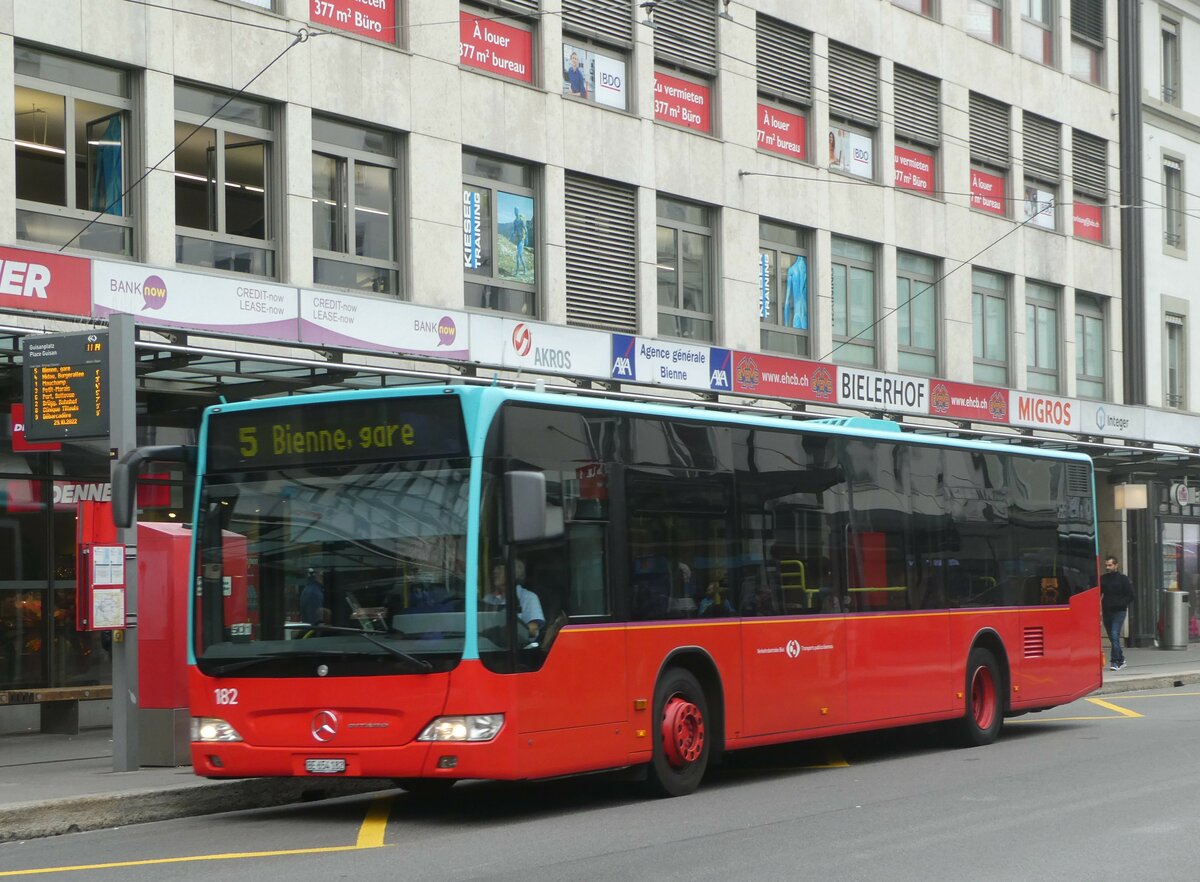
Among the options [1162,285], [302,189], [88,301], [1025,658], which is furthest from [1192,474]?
[88,301]

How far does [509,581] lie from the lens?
11008mm

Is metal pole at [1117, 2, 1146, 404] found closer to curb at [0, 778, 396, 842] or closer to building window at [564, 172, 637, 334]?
building window at [564, 172, 637, 334]

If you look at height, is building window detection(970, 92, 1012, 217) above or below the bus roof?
above

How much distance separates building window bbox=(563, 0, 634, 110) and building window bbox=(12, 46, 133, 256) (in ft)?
23.8

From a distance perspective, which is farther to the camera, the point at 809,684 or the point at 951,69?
the point at 951,69

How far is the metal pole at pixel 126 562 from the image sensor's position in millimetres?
13562

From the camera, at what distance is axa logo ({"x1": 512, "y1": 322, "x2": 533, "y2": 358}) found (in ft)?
72.6

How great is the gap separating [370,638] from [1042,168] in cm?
2626

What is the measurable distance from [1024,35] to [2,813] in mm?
27803

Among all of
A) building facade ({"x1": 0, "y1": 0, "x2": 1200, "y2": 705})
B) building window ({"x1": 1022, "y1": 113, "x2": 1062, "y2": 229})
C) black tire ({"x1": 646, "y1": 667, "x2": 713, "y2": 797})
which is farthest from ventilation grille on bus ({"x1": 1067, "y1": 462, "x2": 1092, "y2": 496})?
building window ({"x1": 1022, "y1": 113, "x2": 1062, "y2": 229})

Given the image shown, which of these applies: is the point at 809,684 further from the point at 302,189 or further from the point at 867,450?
the point at 302,189

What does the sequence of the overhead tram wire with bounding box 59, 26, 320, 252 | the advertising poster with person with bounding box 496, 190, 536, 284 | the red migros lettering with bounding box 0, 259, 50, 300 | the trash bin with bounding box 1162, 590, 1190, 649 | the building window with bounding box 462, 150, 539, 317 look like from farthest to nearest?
the trash bin with bounding box 1162, 590, 1190, 649 < the advertising poster with person with bounding box 496, 190, 536, 284 < the building window with bounding box 462, 150, 539, 317 < the overhead tram wire with bounding box 59, 26, 320, 252 < the red migros lettering with bounding box 0, 259, 50, 300

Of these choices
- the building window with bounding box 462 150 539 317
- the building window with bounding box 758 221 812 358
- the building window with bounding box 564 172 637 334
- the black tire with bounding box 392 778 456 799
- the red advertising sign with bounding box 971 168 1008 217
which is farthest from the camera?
the red advertising sign with bounding box 971 168 1008 217

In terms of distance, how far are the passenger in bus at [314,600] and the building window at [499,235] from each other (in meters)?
11.6
